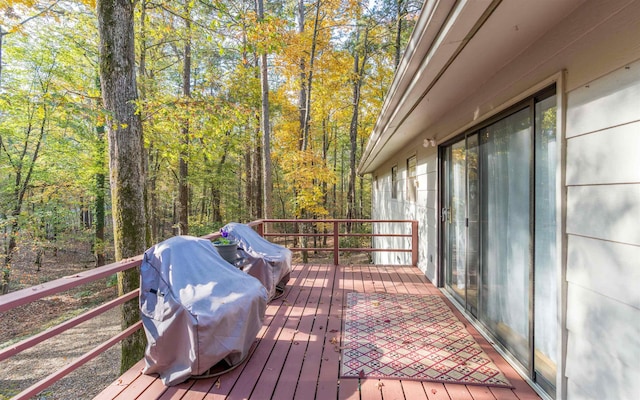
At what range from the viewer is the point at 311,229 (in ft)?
45.5

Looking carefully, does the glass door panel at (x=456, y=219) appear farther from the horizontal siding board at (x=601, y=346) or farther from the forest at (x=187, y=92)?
the forest at (x=187, y=92)

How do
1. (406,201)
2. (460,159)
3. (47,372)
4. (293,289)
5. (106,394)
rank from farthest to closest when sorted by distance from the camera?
(406,201) → (47,372) → (293,289) → (460,159) → (106,394)

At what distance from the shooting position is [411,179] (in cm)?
577

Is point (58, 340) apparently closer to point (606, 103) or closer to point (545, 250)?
point (545, 250)

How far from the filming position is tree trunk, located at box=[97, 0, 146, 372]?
10.7ft

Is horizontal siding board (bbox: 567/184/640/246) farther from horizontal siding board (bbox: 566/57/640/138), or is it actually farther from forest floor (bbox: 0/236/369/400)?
forest floor (bbox: 0/236/369/400)

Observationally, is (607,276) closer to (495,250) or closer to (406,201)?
(495,250)

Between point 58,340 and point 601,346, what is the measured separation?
8789mm

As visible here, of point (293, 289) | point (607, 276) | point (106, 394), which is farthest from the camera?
point (293, 289)

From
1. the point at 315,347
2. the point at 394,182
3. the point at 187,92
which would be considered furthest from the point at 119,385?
the point at 187,92

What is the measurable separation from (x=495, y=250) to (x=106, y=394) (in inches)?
120

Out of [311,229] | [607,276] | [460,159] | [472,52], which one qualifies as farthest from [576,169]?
[311,229]

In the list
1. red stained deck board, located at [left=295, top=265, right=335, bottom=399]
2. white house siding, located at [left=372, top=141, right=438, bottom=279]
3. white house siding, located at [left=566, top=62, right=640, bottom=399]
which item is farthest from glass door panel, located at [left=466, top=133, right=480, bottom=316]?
red stained deck board, located at [left=295, top=265, right=335, bottom=399]

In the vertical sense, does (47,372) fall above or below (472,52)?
below
